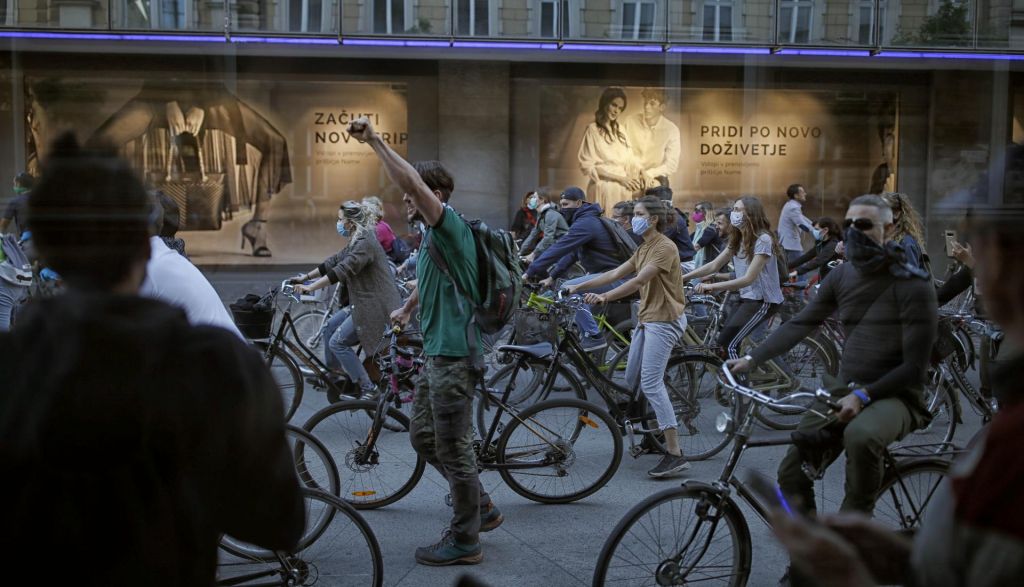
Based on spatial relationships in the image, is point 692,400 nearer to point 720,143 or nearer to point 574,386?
point 574,386

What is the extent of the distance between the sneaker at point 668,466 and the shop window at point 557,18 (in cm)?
1106

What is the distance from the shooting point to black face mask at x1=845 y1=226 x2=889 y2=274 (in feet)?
14.0

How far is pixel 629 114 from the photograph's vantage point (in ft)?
59.7

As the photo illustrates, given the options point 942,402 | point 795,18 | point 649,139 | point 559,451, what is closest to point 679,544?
point 559,451

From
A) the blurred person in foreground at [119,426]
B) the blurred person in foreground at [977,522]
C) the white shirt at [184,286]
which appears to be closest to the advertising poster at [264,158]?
the white shirt at [184,286]

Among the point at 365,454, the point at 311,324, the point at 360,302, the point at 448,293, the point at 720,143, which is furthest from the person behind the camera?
the point at 720,143

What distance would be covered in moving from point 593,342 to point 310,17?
9942 millimetres

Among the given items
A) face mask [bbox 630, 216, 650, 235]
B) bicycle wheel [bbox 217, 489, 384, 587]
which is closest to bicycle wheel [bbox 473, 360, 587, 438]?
face mask [bbox 630, 216, 650, 235]

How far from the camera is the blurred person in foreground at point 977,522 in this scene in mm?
1472

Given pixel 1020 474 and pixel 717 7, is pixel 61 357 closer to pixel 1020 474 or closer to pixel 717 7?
pixel 1020 474

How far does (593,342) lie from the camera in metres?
8.27

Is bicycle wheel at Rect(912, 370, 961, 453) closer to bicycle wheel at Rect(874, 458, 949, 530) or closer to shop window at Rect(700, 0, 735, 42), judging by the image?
bicycle wheel at Rect(874, 458, 949, 530)

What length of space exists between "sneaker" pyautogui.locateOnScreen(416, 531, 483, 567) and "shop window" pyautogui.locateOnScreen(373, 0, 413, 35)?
12.5 metres

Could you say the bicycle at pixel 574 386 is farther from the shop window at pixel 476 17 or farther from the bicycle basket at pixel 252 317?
the shop window at pixel 476 17
